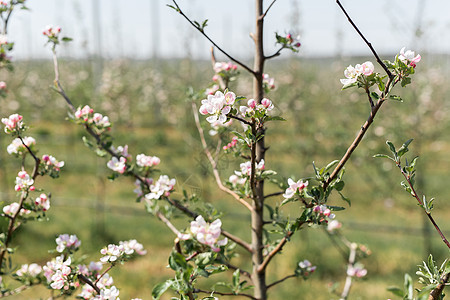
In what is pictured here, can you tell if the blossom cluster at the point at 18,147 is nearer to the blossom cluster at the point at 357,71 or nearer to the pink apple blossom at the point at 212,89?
the pink apple blossom at the point at 212,89

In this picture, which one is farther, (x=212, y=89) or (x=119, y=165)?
(x=212, y=89)

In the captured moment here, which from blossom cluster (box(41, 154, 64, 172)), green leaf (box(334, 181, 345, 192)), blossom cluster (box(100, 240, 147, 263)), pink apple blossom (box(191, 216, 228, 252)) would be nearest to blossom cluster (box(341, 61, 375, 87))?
green leaf (box(334, 181, 345, 192))

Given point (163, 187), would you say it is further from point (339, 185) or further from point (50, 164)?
point (339, 185)

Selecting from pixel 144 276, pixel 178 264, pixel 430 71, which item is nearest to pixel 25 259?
pixel 144 276

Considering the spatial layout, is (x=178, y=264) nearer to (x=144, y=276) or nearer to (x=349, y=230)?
(x=144, y=276)

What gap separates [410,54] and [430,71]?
7997mm

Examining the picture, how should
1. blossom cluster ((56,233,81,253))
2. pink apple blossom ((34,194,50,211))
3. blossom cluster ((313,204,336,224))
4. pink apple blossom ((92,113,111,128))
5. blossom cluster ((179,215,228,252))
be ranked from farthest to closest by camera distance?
pink apple blossom ((92,113,111,128)) → pink apple blossom ((34,194,50,211)) → blossom cluster ((56,233,81,253)) → blossom cluster ((313,204,336,224)) → blossom cluster ((179,215,228,252))

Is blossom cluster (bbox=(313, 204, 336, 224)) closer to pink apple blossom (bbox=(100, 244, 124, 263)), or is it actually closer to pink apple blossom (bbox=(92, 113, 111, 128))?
pink apple blossom (bbox=(100, 244, 124, 263))

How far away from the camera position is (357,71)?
3.48 ft

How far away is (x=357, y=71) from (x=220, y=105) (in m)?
0.38

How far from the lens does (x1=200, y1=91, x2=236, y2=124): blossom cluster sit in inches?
37.2

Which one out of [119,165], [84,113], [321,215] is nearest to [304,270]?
[321,215]

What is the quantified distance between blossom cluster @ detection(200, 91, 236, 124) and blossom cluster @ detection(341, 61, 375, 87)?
1.05 feet

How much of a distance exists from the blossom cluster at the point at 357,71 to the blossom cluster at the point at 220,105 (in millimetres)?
321
